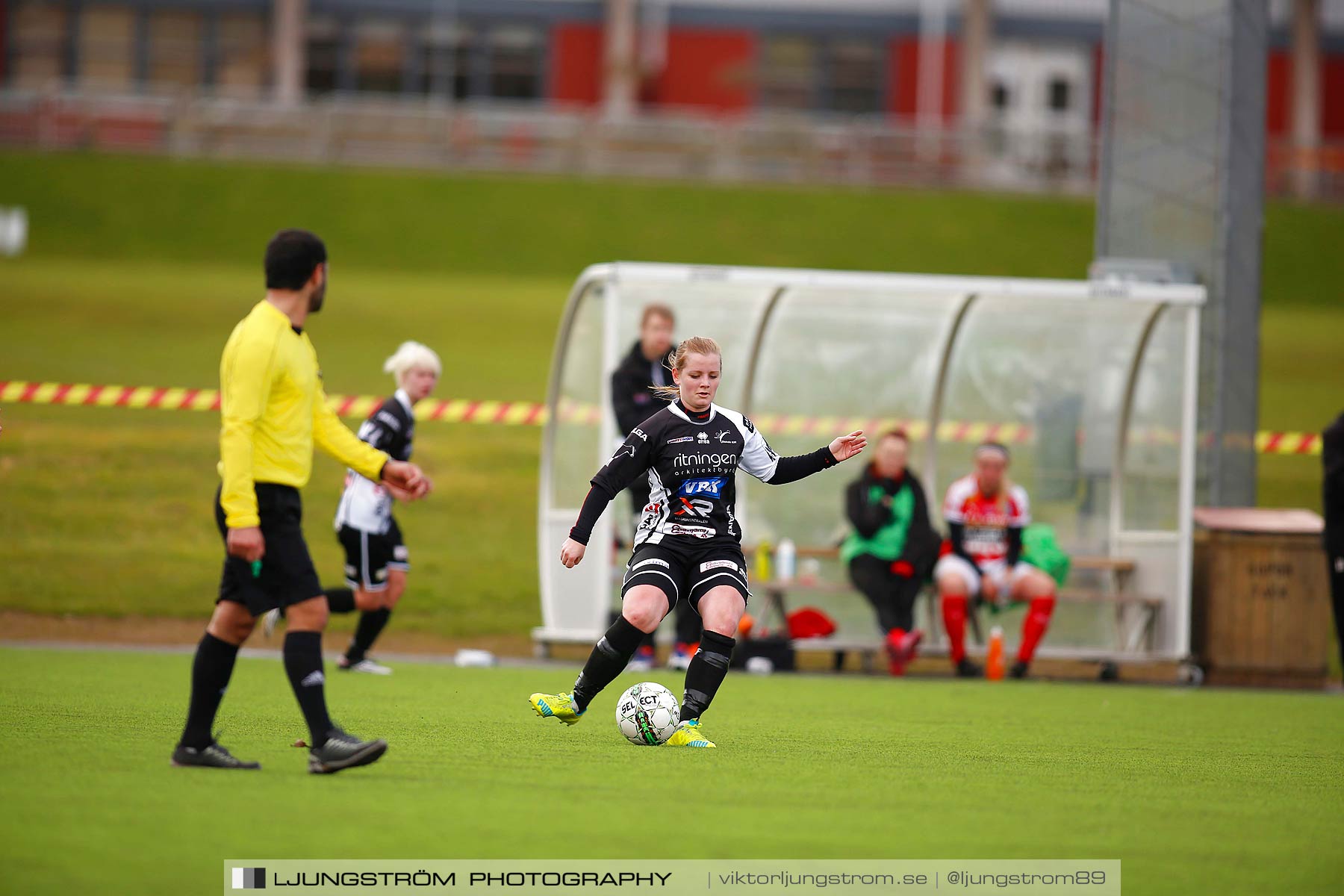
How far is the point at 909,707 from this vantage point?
909 centimetres

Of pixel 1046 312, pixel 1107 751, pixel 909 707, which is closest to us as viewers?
pixel 1107 751

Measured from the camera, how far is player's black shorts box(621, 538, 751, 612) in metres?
7.15

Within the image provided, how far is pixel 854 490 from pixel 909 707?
2.86m

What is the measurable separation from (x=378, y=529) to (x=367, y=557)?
186 millimetres

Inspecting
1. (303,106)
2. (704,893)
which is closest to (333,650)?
(704,893)

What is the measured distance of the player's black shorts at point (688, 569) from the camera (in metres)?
7.15

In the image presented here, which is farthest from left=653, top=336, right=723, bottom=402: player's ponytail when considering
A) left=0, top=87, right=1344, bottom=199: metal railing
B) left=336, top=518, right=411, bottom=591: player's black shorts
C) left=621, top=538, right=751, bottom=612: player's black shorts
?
left=0, top=87, right=1344, bottom=199: metal railing

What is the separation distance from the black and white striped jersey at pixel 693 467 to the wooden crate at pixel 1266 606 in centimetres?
565

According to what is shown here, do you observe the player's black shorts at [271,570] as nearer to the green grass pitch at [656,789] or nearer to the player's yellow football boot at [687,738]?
the green grass pitch at [656,789]

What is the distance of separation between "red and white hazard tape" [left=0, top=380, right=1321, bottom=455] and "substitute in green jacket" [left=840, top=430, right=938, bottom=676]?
4.00ft

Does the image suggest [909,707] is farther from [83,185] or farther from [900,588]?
[83,185]

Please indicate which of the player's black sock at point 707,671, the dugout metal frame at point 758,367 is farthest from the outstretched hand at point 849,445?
the dugout metal frame at point 758,367

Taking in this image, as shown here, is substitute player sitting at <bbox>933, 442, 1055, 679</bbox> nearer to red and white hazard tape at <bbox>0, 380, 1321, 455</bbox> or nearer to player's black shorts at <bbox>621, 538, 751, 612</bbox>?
red and white hazard tape at <bbox>0, 380, 1321, 455</bbox>

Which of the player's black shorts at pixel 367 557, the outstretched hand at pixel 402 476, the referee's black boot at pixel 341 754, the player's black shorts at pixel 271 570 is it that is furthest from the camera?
the player's black shorts at pixel 367 557
